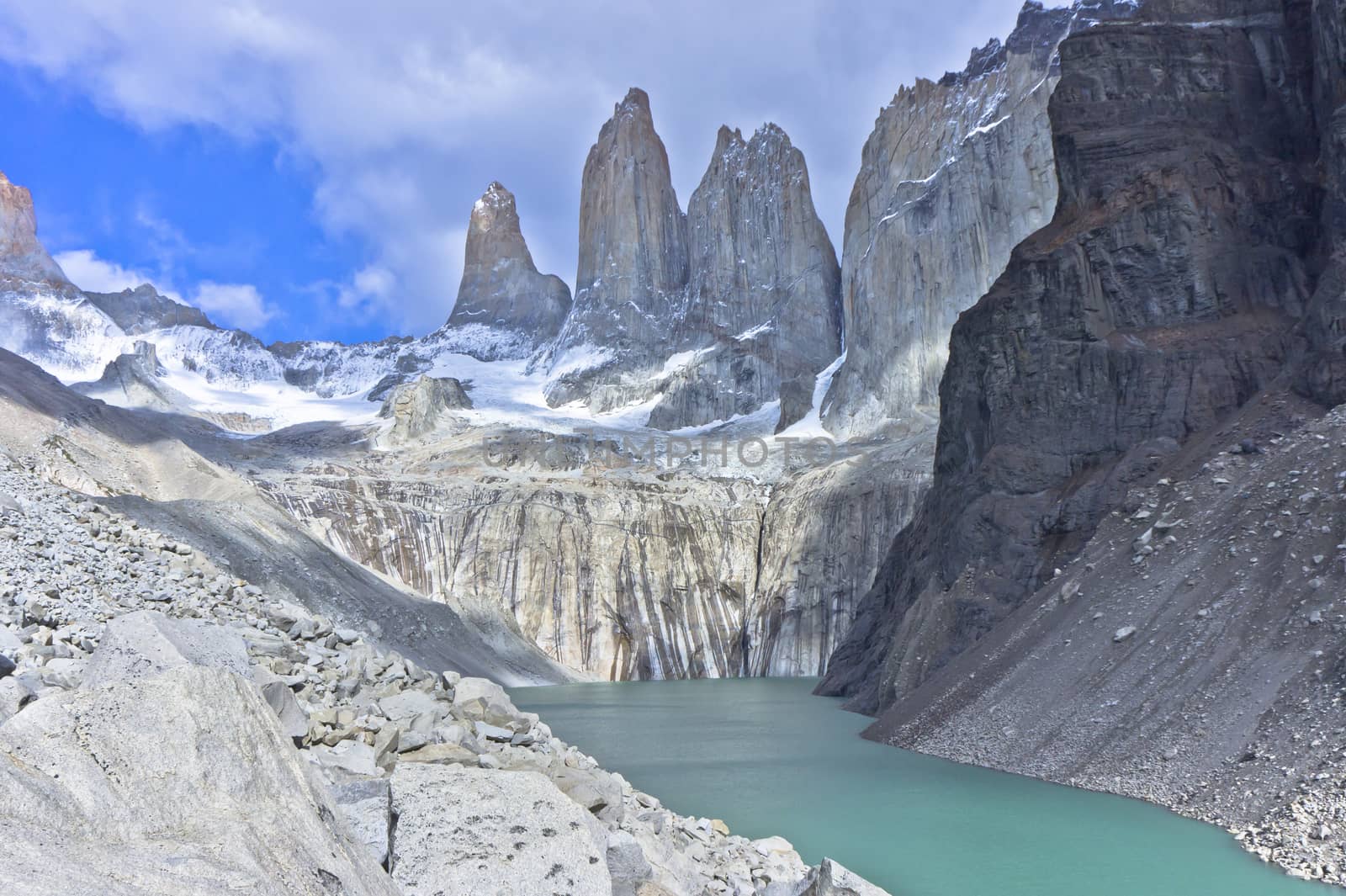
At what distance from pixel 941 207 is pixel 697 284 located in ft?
177

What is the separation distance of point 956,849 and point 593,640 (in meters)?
53.4

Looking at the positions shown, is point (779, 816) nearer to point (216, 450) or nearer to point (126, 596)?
point (126, 596)

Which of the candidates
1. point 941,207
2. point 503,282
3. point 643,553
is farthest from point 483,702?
point 503,282

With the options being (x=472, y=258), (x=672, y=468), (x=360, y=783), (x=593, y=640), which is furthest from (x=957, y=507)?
(x=472, y=258)

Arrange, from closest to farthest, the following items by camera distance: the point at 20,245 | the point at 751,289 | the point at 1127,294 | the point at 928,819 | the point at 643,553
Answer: the point at 928,819
the point at 1127,294
the point at 643,553
the point at 751,289
the point at 20,245

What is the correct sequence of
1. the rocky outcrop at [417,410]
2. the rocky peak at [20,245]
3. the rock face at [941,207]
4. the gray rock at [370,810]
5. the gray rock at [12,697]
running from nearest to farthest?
the gray rock at [12,697] < the gray rock at [370,810] < the rock face at [941,207] < the rocky outcrop at [417,410] < the rocky peak at [20,245]

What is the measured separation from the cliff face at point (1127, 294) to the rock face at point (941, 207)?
2132 inches

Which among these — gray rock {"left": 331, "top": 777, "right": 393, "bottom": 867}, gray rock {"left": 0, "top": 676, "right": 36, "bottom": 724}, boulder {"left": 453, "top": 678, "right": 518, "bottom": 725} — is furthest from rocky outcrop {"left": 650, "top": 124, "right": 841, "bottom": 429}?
gray rock {"left": 0, "top": 676, "right": 36, "bottom": 724}

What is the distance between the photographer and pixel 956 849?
1349 centimetres

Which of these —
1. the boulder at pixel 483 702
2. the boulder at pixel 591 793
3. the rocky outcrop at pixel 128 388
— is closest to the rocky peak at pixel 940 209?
the boulder at pixel 483 702

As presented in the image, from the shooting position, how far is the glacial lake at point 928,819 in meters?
11.7

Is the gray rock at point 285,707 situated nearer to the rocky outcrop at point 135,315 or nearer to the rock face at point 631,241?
the rock face at point 631,241

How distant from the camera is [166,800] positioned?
4.24m

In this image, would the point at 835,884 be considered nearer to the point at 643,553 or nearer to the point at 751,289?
the point at 643,553
